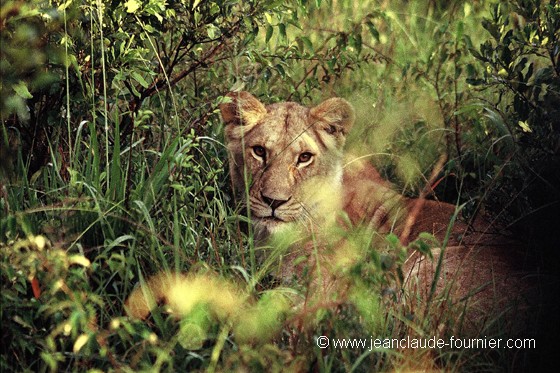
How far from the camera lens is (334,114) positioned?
4637 mm

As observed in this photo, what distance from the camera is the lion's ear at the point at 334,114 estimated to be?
457 centimetres

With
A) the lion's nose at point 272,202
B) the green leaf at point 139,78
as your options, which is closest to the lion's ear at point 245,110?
the lion's nose at point 272,202

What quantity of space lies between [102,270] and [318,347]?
857 mm

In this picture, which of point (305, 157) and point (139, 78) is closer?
point (139, 78)

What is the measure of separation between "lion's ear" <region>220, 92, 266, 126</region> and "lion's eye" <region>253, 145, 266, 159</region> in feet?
0.52

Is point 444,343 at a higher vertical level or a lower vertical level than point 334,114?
lower

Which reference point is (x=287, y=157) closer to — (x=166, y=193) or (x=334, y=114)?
(x=334, y=114)

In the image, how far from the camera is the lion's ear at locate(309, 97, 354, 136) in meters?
4.57

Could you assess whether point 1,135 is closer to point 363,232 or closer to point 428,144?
point 363,232

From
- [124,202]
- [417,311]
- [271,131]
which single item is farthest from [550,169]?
[124,202]

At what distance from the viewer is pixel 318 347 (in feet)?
8.93

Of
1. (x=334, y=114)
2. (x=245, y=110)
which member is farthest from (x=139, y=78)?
(x=334, y=114)

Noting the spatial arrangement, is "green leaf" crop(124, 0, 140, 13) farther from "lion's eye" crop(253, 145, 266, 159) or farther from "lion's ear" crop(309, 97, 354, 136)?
"lion's ear" crop(309, 97, 354, 136)

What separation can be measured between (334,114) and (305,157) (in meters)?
0.31
